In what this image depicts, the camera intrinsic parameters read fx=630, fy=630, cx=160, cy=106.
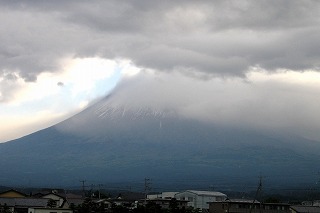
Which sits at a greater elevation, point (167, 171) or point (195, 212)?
point (167, 171)

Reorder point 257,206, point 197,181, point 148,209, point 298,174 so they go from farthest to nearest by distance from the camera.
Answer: point 298,174, point 197,181, point 257,206, point 148,209

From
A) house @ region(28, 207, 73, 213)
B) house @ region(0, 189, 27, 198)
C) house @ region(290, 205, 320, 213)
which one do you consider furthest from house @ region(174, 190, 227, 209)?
house @ region(28, 207, 73, 213)

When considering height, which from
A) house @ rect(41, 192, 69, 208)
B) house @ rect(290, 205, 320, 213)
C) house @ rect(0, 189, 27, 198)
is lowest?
house @ rect(290, 205, 320, 213)

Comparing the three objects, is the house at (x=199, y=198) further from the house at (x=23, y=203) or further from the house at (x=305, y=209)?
the house at (x=23, y=203)

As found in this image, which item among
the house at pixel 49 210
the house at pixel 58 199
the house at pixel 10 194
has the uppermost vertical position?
the house at pixel 10 194

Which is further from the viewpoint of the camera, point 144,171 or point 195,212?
point 144,171

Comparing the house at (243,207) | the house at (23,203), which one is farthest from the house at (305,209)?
the house at (23,203)

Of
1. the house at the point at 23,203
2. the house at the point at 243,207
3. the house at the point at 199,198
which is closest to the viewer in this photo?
the house at the point at 23,203

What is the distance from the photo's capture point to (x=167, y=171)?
190375 millimetres

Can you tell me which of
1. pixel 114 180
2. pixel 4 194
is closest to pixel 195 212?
pixel 4 194

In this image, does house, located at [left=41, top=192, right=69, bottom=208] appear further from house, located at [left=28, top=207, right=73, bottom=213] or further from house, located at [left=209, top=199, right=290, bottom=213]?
house, located at [left=209, top=199, right=290, bottom=213]

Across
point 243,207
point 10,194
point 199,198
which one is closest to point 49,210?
point 10,194

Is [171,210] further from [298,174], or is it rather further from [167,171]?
[298,174]

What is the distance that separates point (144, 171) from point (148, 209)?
141 metres
